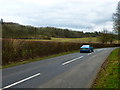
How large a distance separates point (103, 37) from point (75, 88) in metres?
69.1

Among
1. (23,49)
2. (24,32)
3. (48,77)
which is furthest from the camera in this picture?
(24,32)

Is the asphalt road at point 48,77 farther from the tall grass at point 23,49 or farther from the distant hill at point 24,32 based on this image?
the distant hill at point 24,32

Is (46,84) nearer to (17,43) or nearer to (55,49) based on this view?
(17,43)

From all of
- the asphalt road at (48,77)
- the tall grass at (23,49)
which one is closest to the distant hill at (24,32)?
the tall grass at (23,49)

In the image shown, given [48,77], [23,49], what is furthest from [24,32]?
[48,77]

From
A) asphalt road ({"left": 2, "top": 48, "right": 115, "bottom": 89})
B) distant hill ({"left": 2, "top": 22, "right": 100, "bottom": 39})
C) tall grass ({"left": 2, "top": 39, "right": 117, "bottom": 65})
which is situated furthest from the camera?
distant hill ({"left": 2, "top": 22, "right": 100, "bottom": 39})

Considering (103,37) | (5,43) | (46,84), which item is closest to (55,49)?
(5,43)

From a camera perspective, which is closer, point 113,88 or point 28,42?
point 113,88

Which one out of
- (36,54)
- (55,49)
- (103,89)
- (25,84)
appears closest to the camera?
(103,89)

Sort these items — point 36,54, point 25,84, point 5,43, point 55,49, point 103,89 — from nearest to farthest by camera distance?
1. point 103,89
2. point 25,84
3. point 5,43
4. point 36,54
5. point 55,49

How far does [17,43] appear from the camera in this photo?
1395 cm

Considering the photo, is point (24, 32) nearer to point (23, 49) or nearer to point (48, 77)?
point (23, 49)

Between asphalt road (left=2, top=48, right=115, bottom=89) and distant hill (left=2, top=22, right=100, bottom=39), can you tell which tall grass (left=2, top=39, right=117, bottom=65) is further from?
distant hill (left=2, top=22, right=100, bottom=39)

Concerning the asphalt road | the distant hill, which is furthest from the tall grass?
the distant hill
